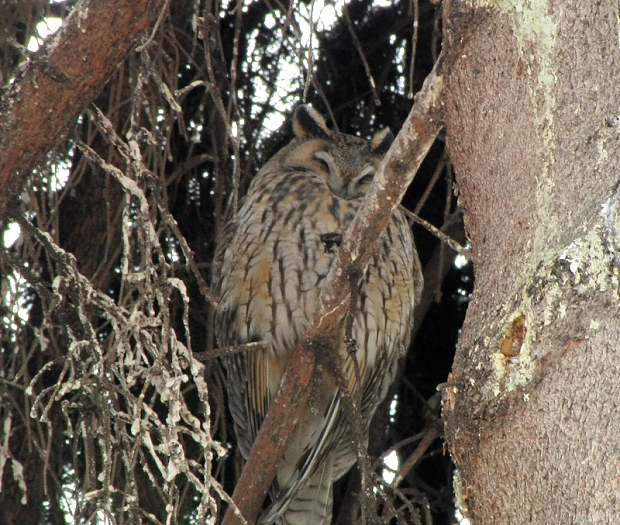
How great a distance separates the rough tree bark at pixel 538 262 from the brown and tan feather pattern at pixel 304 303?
1.16 m

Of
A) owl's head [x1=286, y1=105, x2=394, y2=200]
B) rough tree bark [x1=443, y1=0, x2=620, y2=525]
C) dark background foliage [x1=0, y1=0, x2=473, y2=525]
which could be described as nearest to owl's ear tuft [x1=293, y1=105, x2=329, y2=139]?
owl's head [x1=286, y1=105, x2=394, y2=200]

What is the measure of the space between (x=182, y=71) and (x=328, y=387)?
3.90 ft

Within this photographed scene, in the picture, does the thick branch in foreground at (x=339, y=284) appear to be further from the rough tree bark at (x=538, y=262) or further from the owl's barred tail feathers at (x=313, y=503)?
the owl's barred tail feathers at (x=313, y=503)

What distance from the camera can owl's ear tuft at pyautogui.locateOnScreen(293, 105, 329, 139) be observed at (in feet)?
8.54

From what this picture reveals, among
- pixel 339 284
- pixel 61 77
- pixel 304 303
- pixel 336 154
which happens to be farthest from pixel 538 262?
pixel 336 154

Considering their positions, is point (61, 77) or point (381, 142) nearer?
point (61, 77)

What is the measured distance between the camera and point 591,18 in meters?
1.10

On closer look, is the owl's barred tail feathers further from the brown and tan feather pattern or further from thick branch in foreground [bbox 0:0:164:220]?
thick branch in foreground [bbox 0:0:164:220]

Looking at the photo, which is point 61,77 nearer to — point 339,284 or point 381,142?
point 339,284

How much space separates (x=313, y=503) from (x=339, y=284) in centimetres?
109

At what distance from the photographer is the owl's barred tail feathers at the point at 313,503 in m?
2.39

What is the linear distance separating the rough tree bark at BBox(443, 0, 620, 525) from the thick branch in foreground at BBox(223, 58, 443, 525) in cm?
7

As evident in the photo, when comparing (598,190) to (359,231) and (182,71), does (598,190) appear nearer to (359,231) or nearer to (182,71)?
(359,231)

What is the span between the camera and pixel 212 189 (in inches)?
110
